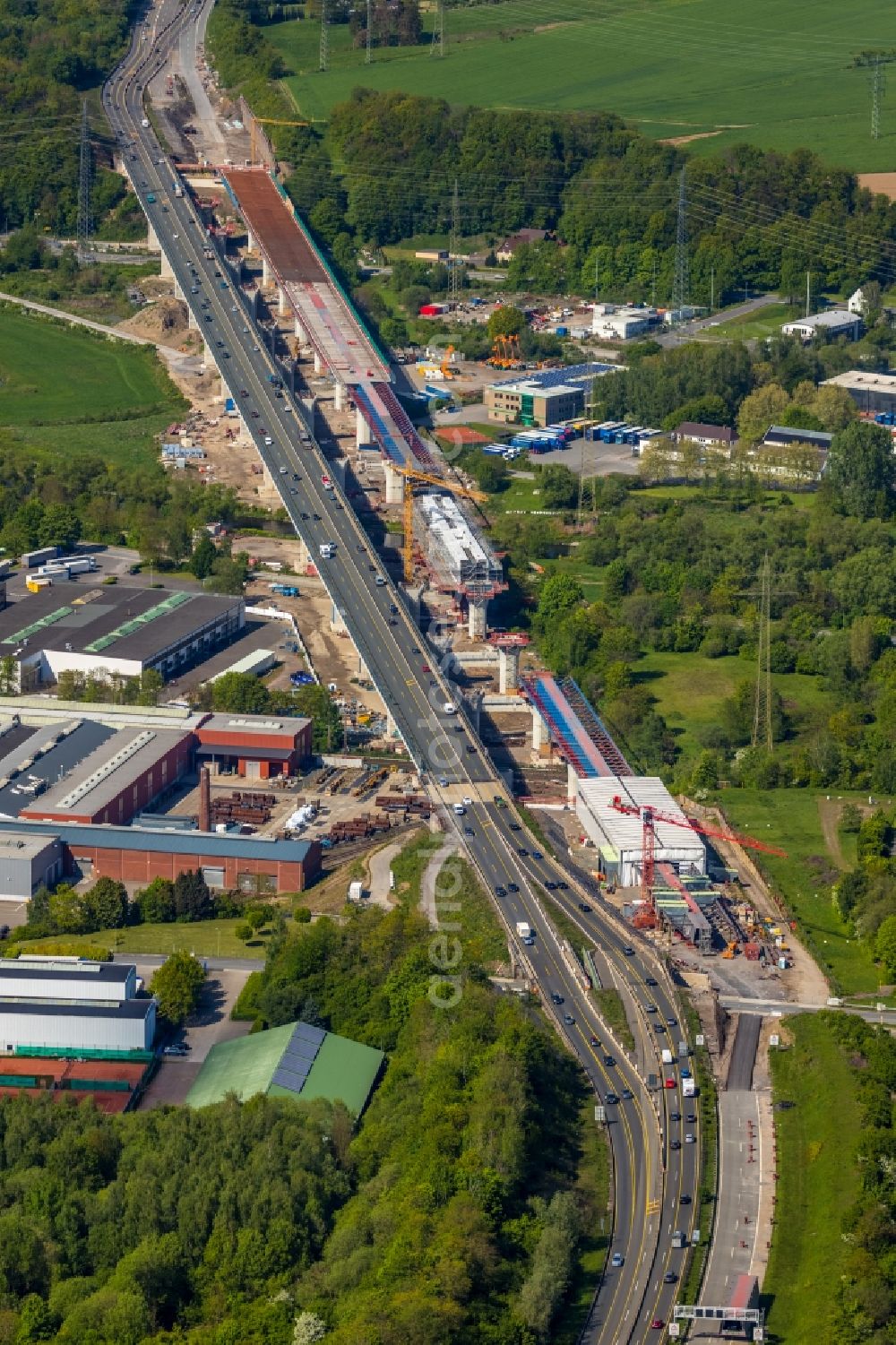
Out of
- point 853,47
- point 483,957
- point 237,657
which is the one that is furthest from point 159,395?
point 853,47

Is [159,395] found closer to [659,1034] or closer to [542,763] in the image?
[542,763]

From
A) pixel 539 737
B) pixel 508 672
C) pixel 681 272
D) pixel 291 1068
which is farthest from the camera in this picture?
pixel 681 272

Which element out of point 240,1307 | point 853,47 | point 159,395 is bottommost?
point 240,1307

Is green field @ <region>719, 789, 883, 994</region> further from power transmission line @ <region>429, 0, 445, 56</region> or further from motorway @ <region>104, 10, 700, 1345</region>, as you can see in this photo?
power transmission line @ <region>429, 0, 445, 56</region>

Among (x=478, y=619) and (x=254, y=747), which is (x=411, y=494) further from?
(x=254, y=747)

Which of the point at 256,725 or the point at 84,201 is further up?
the point at 84,201

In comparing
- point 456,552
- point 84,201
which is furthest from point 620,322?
point 456,552

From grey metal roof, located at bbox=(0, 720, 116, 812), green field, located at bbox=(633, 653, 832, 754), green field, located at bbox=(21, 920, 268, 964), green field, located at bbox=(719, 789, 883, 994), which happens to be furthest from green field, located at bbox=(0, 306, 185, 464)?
green field, located at bbox=(21, 920, 268, 964)

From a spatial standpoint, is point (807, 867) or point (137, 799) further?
point (137, 799)
